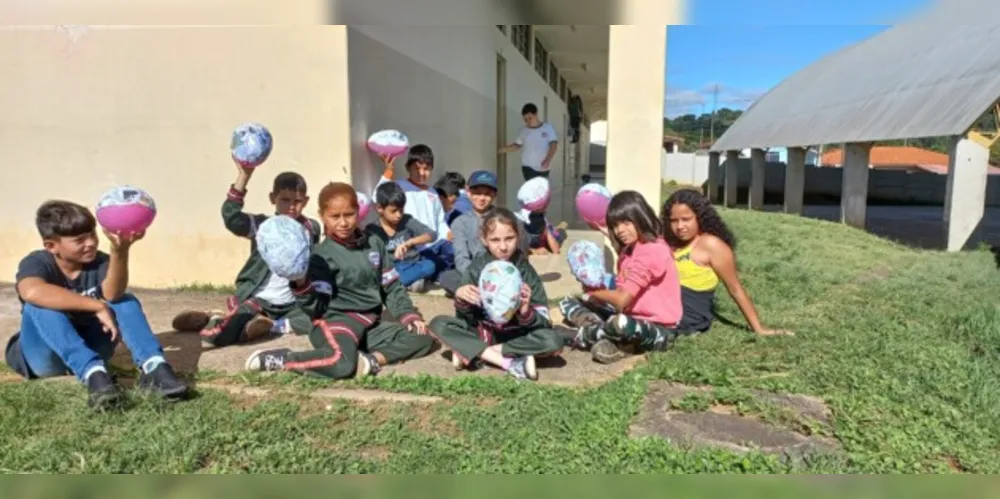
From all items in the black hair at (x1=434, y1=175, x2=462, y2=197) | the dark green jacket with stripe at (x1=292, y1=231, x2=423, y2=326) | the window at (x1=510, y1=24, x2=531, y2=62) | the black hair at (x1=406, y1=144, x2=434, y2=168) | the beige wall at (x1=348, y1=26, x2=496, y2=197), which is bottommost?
the dark green jacket with stripe at (x1=292, y1=231, x2=423, y2=326)

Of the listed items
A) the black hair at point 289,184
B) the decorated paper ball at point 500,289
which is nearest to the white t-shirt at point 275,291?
the black hair at point 289,184

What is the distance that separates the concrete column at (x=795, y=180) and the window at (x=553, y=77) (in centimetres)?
728

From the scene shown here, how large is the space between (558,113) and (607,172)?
62.5 ft

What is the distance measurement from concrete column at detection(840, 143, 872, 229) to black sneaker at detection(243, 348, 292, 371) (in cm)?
1374

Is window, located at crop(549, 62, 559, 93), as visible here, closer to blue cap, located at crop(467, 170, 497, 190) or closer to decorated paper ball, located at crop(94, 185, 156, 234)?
blue cap, located at crop(467, 170, 497, 190)

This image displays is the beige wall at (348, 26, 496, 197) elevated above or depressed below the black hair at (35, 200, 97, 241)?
above

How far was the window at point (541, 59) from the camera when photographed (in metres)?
18.2

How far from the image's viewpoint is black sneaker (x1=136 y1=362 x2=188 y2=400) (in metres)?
3.36

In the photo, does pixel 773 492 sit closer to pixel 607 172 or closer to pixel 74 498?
pixel 74 498

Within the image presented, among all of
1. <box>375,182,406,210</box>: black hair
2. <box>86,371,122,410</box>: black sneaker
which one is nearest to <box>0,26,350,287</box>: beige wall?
<box>375,182,406,210</box>: black hair

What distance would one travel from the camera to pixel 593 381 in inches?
155

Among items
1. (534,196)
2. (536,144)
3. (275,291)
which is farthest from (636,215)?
(536,144)

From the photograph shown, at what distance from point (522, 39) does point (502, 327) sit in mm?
12584

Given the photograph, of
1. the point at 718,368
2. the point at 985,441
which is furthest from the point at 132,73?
the point at 985,441
